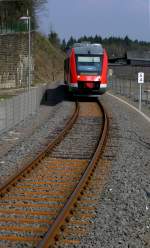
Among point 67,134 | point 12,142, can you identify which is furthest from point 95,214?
point 67,134

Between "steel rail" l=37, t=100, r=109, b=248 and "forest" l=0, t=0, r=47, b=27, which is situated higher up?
"forest" l=0, t=0, r=47, b=27

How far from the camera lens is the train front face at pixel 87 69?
35.3 metres

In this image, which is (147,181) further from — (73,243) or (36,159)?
(73,243)

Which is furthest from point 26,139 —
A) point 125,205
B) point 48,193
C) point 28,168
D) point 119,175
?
point 125,205

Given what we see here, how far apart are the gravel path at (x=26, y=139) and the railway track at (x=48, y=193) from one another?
0.44 metres

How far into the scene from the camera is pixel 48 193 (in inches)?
428

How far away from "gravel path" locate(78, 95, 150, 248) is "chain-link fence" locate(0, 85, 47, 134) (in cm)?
500

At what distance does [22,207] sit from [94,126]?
44.0 feet

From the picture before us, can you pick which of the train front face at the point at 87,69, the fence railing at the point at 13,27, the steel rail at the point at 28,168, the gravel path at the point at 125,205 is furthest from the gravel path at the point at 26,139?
the fence railing at the point at 13,27

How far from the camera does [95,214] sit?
934 centimetres

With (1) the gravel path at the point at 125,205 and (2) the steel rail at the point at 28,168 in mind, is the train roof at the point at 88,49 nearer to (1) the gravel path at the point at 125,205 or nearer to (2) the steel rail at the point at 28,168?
(2) the steel rail at the point at 28,168

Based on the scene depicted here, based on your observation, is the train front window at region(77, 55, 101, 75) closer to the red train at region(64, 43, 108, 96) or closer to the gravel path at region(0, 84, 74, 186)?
the red train at region(64, 43, 108, 96)

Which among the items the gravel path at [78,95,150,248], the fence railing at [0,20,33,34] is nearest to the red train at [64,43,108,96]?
the gravel path at [78,95,150,248]

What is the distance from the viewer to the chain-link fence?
2106 centimetres
